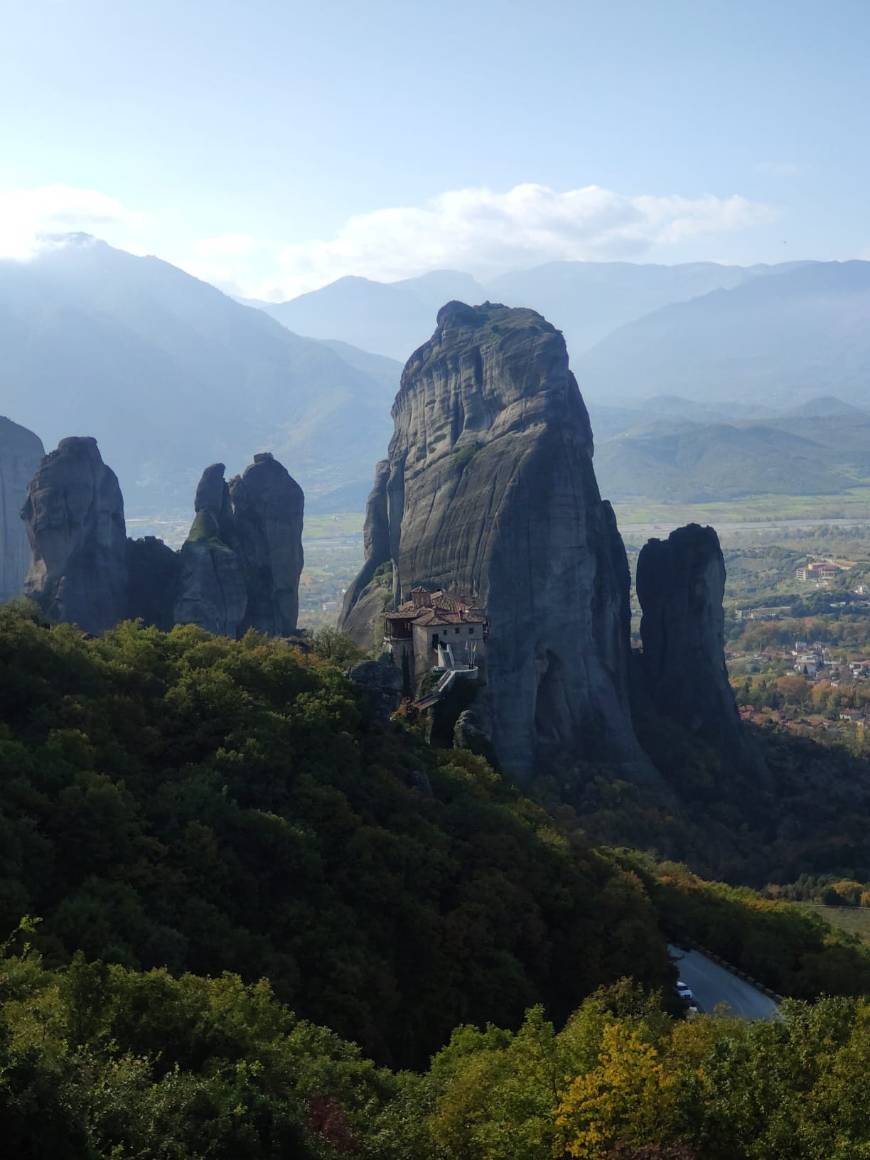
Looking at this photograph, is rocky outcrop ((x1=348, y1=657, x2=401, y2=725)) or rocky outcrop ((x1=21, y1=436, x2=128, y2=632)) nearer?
rocky outcrop ((x1=348, y1=657, x2=401, y2=725))

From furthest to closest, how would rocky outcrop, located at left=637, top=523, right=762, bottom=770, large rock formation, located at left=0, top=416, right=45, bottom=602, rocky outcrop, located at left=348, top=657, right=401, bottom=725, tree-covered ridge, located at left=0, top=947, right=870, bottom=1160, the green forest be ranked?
large rock formation, located at left=0, top=416, right=45, bottom=602, rocky outcrop, located at left=637, top=523, right=762, bottom=770, rocky outcrop, located at left=348, top=657, right=401, bottom=725, the green forest, tree-covered ridge, located at left=0, top=947, right=870, bottom=1160

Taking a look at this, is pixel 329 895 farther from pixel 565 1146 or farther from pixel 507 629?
pixel 507 629

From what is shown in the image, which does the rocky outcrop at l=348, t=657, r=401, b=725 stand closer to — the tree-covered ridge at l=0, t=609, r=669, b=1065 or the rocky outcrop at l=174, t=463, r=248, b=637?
the tree-covered ridge at l=0, t=609, r=669, b=1065

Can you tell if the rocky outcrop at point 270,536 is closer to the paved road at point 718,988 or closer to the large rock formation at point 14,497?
the large rock formation at point 14,497

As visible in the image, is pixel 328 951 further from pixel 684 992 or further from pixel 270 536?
pixel 270 536

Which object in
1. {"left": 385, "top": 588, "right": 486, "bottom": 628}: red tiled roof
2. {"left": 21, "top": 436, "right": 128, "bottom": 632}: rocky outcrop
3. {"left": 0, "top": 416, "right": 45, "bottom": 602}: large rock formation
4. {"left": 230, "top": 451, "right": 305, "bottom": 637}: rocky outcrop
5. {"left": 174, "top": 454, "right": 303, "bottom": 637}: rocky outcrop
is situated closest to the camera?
{"left": 385, "top": 588, "right": 486, "bottom": 628}: red tiled roof

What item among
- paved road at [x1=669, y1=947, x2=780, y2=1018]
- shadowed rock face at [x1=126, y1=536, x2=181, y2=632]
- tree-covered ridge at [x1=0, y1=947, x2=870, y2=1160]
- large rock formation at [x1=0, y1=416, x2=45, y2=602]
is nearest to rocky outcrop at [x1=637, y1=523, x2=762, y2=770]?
shadowed rock face at [x1=126, y1=536, x2=181, y2=632]

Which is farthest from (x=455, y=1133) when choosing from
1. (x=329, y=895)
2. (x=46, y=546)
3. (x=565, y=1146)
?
(x=46, y=546)
